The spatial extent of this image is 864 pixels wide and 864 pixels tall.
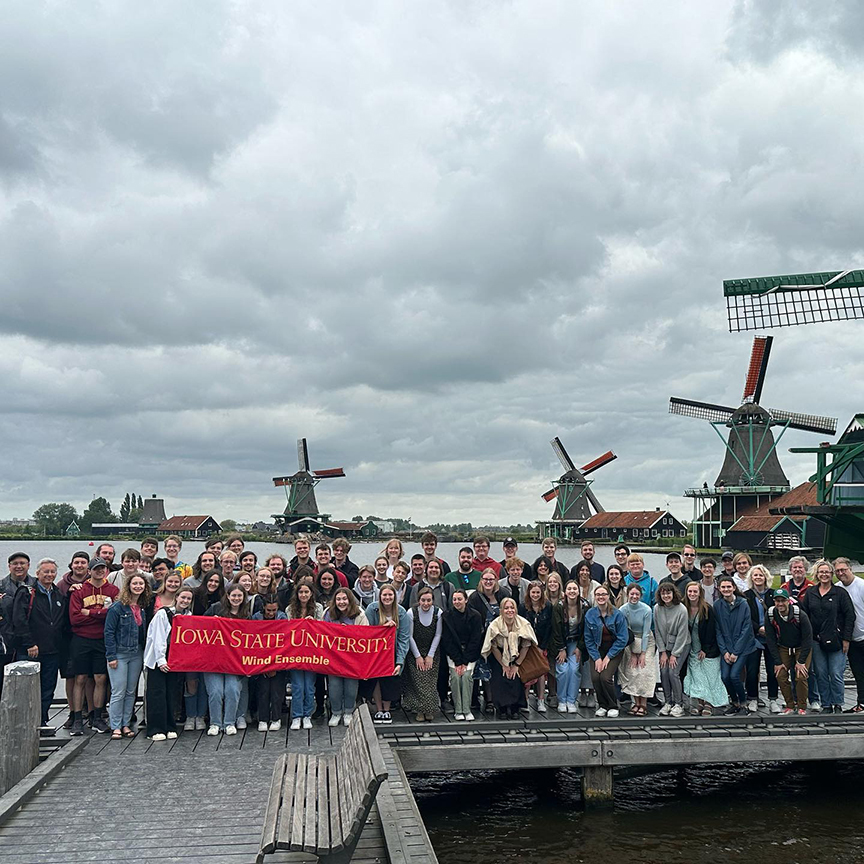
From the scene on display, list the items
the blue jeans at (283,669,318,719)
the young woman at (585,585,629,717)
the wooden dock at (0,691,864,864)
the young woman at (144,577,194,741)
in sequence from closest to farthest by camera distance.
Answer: the wooden dock at (0,691,864,864), the young woman at (144,577,194,741), the blue jeans at (283,669,318,719), the young woman at (585,585,629,717)

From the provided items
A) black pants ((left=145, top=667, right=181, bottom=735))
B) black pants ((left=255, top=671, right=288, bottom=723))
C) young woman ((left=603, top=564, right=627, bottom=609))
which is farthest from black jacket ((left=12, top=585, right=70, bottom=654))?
young woman ((left=603, top=564, right=627, bottom=609))

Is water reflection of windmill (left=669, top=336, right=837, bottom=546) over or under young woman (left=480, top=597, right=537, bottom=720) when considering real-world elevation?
over

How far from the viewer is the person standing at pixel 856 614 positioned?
34.9 ft

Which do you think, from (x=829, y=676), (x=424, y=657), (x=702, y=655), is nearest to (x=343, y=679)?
(x=424, y=657)

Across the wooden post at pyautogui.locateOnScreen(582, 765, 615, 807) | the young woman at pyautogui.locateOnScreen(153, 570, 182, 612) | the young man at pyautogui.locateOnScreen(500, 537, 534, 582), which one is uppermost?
the young man at pyautogui.locateOnScreen(500, 537, 534, 582)

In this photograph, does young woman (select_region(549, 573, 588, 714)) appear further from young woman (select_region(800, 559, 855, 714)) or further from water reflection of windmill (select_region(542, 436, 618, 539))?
water reflection of windmill (select_region(542, 436, 618, 539))

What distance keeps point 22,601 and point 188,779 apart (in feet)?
10.5

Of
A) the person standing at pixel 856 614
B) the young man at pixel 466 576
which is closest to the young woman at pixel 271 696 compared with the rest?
the young man at pixel 466 576

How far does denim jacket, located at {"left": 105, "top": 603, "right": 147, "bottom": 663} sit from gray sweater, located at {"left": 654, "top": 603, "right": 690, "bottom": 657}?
247 inches

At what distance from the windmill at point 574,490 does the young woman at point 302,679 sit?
84.4 meters

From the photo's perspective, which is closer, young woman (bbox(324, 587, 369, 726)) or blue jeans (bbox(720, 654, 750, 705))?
young woman (bbox(324, 587, 369, 726))

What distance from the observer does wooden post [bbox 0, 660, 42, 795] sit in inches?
311

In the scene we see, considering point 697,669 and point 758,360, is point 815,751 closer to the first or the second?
point 697,669

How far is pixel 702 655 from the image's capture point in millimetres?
10508
